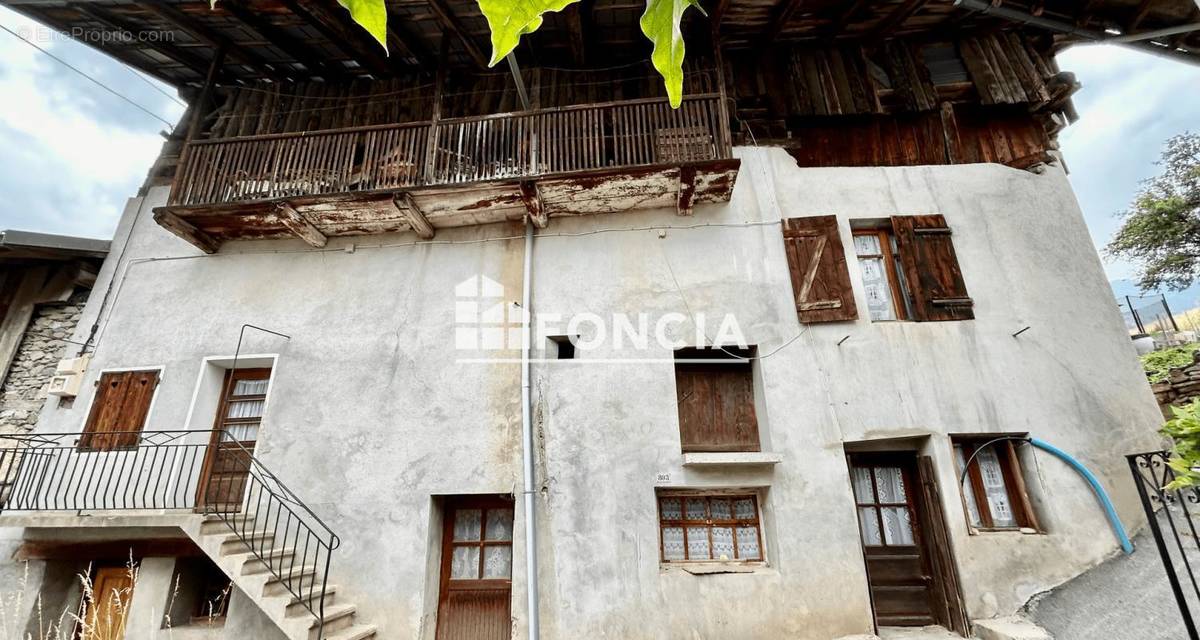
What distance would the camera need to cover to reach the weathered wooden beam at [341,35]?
7.03 meters

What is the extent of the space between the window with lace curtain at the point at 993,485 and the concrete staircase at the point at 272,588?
673 centimetres

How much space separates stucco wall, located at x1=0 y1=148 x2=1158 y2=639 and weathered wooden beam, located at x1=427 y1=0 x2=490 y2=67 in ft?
8.72

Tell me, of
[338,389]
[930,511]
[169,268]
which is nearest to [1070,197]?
[930,511]

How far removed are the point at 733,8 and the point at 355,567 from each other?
871 cm

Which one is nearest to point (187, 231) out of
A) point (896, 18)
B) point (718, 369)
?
point (718, 369)

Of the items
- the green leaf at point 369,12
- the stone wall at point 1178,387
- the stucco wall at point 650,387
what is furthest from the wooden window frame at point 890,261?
the green leaf at point 369,12

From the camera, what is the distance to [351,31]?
7617 mm

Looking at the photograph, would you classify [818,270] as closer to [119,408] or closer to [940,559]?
[940,559]

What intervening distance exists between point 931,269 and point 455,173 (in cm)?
632

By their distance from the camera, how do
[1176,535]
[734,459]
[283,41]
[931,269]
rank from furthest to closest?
[283,41] → [931,269] → [734,459] → [1176,535]

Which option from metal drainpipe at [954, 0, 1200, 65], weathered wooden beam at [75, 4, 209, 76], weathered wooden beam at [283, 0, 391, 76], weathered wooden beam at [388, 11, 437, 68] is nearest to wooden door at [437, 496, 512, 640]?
weathered wooden beam at [388, 11, 437, 68]

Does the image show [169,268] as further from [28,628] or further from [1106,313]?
[1106,313]

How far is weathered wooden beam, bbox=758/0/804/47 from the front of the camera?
7172mm

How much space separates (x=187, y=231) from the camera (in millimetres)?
7172
